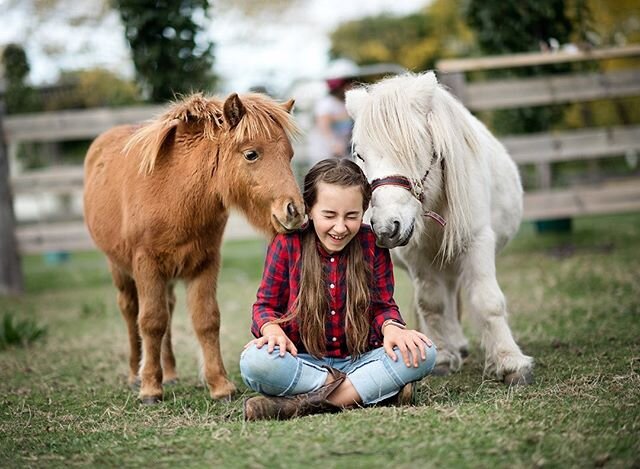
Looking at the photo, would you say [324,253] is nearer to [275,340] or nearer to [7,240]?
[275,340]

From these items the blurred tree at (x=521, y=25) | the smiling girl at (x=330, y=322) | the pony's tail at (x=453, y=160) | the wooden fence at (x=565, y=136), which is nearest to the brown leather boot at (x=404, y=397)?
the smiling girl at (x=330, y=322)

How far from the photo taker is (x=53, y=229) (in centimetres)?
952

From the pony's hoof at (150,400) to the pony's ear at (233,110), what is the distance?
4.84 ft

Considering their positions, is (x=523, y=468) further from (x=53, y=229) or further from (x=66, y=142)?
(x=66, y=142)

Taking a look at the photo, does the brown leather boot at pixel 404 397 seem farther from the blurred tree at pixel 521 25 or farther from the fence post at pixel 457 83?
the blurred tree at pixel 521 25

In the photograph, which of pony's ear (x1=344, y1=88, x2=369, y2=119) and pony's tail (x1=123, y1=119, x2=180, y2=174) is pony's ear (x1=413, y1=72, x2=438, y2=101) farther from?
pony's tail (x1=123, y1=119, x2=180, y2=174)

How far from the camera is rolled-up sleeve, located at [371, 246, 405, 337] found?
3.60 meters

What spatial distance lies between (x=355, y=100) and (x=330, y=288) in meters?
1.09

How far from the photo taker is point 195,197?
13.3 feet

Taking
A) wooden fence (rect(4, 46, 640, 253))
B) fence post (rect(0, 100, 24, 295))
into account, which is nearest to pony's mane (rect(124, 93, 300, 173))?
wooden fence (rect(4, 46, 640, 253))

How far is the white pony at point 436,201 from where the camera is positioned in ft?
11.9

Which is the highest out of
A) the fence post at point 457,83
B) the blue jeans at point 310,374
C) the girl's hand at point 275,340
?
the fence post at point 457,83

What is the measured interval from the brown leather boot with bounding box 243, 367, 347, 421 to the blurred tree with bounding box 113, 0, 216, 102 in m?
5.15

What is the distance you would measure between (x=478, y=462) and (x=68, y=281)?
29.2 feet
